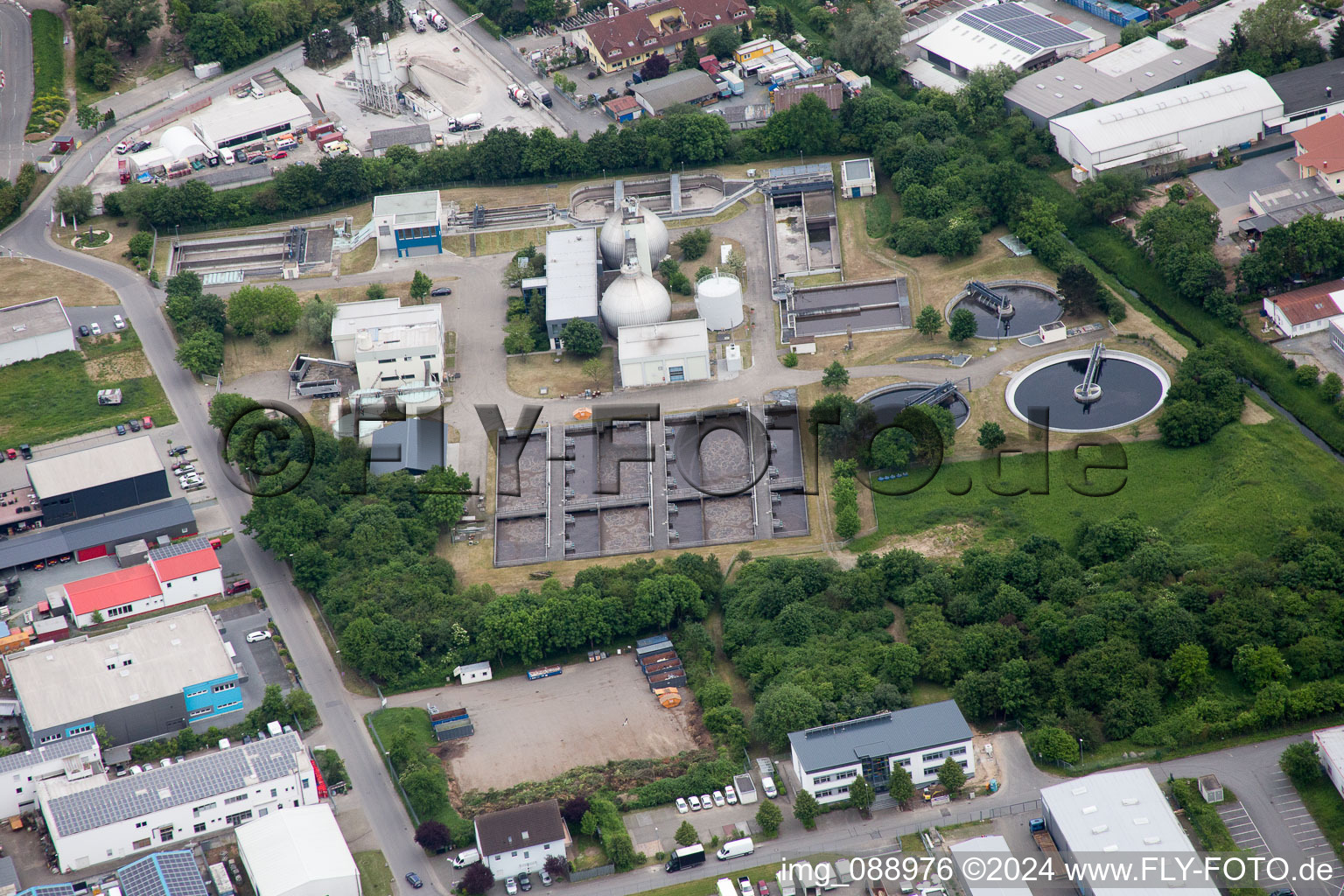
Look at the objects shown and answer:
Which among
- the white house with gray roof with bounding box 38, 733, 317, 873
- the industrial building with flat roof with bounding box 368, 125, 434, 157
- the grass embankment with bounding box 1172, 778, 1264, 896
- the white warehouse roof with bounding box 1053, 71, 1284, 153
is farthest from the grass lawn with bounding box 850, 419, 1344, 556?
the industrial building with flat roof with bounding box 368, 125, 434, 157

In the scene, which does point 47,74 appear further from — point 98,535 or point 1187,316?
point 1187,316

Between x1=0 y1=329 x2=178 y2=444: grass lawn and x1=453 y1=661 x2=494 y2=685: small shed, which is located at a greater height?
x1=0 y1=329 x2=178 y2=444: grass lawn

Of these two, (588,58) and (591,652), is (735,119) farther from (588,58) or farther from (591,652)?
(591,652)

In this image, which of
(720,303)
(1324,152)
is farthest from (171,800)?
(1324,152)

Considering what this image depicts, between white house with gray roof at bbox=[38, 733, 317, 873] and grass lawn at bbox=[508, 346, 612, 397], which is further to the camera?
grass lawn at bbox=[508, 346, 612, 397]

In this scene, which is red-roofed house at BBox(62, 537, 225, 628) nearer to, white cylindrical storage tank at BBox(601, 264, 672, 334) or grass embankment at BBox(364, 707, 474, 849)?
grass embankment at BBox(364, 707, 474, 849)

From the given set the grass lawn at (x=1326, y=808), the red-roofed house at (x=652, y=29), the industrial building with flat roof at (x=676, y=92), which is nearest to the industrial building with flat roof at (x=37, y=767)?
the grass lawn at (x=1326, y=808)
